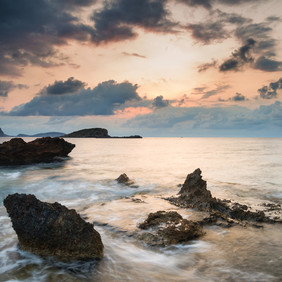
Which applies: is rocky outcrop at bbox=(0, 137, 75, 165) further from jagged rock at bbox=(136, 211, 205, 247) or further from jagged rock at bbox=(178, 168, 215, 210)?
jagged rock at bbox=(136, 211, 205, 247)

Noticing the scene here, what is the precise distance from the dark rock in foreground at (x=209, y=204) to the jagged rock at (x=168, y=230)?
147 cm

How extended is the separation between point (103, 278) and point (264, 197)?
432 inches

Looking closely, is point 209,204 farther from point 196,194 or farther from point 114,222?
point 114,222

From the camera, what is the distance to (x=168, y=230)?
6773 millimetres

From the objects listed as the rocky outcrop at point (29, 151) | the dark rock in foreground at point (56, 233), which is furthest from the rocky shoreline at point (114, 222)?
the rocky outcrop at point (29, 151)

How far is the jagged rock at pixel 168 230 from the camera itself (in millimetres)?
6547

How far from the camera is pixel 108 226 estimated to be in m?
8.08

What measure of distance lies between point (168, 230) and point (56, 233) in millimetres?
3032

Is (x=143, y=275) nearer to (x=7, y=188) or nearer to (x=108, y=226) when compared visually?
(x=108, y=226)

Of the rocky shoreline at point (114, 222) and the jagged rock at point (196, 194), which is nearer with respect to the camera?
the rocky shoreline at point (114, 222)

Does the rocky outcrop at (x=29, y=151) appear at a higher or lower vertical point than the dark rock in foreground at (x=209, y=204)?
higher

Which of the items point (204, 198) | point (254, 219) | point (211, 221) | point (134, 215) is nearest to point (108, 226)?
point (134, 215)

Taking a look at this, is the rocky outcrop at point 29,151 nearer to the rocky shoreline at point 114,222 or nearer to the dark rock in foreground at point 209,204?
the rocky shoreline at point 114,222

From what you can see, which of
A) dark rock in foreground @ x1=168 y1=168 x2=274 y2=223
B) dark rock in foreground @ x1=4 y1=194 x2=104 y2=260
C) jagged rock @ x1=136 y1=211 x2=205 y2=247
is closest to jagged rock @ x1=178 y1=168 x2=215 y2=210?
dark rock in foreground @ x1=168 y1=168 x2=274 y2=223
